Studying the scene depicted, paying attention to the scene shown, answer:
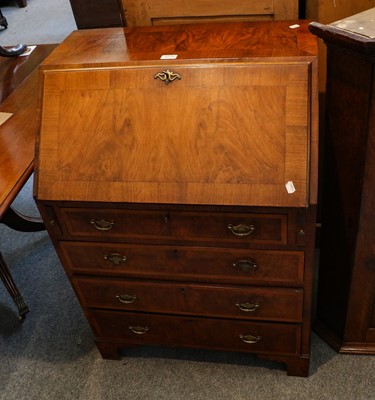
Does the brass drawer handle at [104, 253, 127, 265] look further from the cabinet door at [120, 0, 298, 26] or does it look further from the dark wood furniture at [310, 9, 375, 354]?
the cabinet door at [120, 0, 298, 26]

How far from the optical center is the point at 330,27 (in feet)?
3.52

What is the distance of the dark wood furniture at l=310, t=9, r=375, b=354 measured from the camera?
1.07m

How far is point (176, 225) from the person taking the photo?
122 cm

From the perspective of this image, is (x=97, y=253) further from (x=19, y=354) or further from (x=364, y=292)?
(x=364, y=292)

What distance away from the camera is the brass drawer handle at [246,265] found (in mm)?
1269

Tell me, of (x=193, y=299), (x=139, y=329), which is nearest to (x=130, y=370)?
(x=139, y=329)

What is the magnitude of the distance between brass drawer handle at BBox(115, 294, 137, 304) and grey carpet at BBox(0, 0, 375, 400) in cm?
36

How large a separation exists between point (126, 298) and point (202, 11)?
1.00 meters

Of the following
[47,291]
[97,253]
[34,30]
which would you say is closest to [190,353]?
[97,253]

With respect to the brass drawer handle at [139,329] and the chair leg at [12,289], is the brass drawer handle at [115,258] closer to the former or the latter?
the brass drawer handle at [139,329]

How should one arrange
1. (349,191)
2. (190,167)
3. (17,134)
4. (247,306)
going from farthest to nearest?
(17,134) < (247,306) < (349,191) < (190,167)

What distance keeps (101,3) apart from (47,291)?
130cm

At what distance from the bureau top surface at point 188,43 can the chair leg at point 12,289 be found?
94cm

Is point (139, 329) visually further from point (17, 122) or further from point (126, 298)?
point (17, 122)
